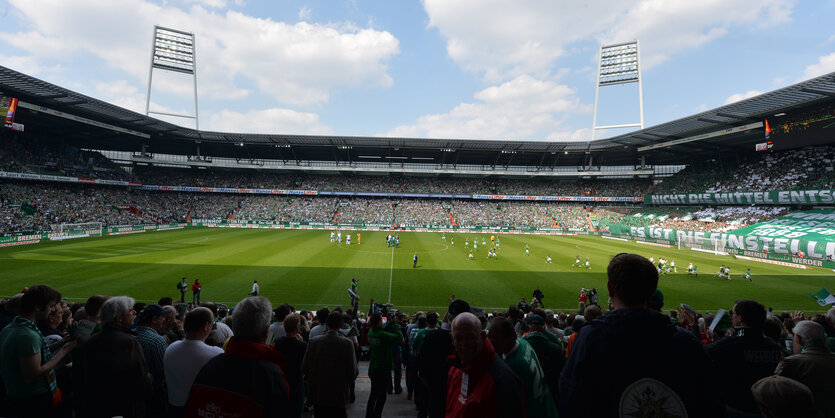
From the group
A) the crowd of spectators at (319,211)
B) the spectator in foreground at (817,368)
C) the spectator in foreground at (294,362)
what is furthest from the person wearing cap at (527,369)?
the crowd of spectators at (319,211)

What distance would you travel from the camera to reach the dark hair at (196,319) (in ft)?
11.4

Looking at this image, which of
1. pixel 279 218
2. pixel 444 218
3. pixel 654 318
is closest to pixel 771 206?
pixel 444 218

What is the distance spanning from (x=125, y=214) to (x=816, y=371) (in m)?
66.5

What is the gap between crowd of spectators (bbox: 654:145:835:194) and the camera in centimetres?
4172

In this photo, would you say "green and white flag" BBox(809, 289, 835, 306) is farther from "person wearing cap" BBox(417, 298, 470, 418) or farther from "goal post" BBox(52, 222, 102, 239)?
"goal post" BBox(52, 222, 102, 239)

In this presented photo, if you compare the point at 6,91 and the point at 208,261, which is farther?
the point at 6,91

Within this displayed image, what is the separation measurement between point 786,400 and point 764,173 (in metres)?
64.7

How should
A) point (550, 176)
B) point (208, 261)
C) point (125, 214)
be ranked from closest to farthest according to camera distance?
point (208, 261) → point (125, 214) → point (550, 176)

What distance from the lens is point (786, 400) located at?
2131 millimetres

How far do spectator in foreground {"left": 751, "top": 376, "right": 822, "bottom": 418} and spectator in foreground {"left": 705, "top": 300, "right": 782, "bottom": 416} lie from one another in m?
1.85

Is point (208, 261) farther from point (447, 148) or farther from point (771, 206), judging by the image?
point (771, 206)

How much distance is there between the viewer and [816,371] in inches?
135

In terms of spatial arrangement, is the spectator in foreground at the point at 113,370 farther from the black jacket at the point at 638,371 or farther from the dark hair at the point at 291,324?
the black jacket at the point at 638,371

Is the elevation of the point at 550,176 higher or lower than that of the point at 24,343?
higher
